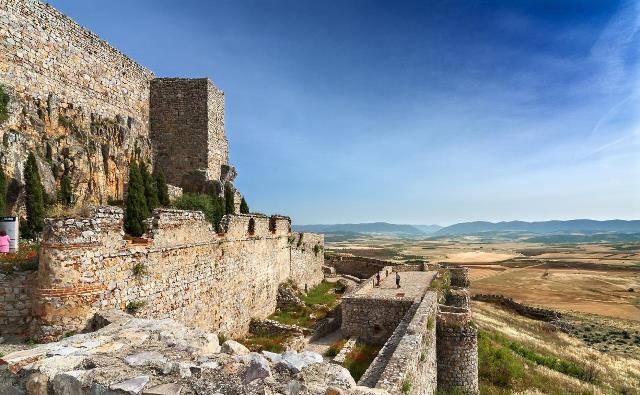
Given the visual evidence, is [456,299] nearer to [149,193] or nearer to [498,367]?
[498,367]

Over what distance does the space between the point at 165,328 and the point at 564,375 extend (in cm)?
2443

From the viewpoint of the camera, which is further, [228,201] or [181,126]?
[181,126]

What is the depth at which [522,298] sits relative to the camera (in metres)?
59.9

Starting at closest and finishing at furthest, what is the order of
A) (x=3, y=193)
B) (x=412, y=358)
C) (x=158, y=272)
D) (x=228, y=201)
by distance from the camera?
1. (x=412, y=358)
2. (x=158, y=272)
3. (x=3, y=193)
4. (x=228, y=201)

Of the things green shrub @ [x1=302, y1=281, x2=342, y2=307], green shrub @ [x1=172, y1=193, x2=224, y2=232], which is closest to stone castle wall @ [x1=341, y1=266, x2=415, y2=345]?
green shrub @ [x1=302, y1=281, x2=342, y2=307]

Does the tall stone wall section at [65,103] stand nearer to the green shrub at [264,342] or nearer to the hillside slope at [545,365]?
the green shrub at [264,342]

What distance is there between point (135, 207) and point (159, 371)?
Result: 14383 mm

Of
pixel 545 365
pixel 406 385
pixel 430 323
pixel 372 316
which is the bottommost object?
pixel 545 365

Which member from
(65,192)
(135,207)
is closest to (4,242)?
(135,207)

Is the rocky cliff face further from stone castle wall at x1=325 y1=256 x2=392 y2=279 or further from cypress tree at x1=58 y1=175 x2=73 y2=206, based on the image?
stone castle wall at x1=325 y1=256 x2=392 y2=279

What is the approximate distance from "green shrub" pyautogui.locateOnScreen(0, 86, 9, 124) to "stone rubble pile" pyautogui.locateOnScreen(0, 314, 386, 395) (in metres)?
13.7

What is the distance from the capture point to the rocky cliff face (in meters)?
15.4

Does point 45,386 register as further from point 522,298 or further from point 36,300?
point 522,298

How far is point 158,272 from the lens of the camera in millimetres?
10859
